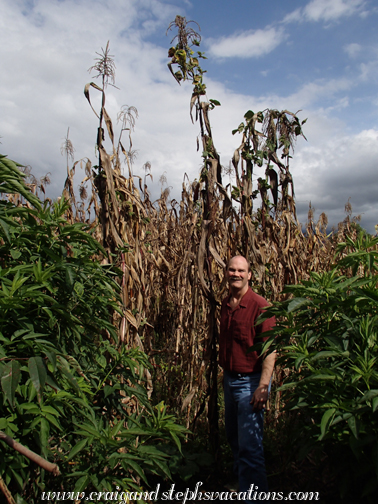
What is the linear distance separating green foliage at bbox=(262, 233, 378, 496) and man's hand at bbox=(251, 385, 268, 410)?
674mm

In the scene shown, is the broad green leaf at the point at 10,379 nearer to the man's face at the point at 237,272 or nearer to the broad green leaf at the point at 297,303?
the broad green leaf at the point at 297,303

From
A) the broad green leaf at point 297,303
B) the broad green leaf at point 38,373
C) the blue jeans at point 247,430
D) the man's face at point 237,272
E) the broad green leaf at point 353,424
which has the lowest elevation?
the blue jeans at point 247,430

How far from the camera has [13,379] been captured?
1.19 m

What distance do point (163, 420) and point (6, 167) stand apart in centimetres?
151

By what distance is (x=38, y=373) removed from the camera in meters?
1.26

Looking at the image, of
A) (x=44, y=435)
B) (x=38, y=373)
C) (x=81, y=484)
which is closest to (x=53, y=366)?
(x=38, y=373)

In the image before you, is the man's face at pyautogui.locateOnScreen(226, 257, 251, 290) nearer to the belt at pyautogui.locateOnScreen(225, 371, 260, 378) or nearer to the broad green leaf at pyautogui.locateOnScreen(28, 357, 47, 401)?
the belt at pyautogui.locateOnScreen(225, 371, 260, 378)

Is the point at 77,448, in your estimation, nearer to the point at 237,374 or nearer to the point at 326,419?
the point at 326,419

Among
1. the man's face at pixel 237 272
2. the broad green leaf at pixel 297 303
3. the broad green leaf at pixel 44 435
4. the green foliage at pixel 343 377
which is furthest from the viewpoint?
the man's face at pixel 237 272

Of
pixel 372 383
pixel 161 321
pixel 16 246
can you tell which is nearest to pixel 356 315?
pixel 372 383

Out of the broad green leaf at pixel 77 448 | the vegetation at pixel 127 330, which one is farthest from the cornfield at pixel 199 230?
the broad green leaf at pixel 77 448

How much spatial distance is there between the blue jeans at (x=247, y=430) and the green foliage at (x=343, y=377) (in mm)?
836

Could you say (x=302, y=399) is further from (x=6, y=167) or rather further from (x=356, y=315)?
(x=6, y=167)

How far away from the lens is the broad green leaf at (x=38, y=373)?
1.23 m
